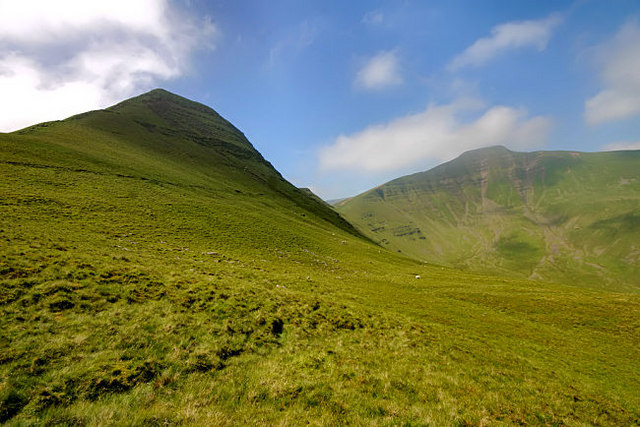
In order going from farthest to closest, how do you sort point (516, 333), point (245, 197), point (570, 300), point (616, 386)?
1. point (245, 197)
2. point (570, 300)
3. point (516, 333)
4. point (616, 386)

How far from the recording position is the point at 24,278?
12914mm

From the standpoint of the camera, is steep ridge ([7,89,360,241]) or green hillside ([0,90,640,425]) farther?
steep ridge ([7,89,360,241])

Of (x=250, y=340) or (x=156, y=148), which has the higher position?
(x=156, y=148)

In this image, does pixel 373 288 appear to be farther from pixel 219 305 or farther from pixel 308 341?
pixel 219 305

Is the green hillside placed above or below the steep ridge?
below

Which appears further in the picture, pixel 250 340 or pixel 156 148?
pixel 156 148

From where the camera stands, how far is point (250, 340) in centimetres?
1355

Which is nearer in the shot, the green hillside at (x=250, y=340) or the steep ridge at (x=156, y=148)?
the green hillside at (x=250, y=340)

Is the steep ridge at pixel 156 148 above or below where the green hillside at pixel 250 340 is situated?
above

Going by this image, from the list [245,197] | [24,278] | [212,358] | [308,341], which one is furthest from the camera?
[245,197]

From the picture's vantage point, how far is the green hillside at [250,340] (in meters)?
8.54

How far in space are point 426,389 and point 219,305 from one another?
12779 millimetres

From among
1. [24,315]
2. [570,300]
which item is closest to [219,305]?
[24,315]

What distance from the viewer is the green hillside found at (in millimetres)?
8539
